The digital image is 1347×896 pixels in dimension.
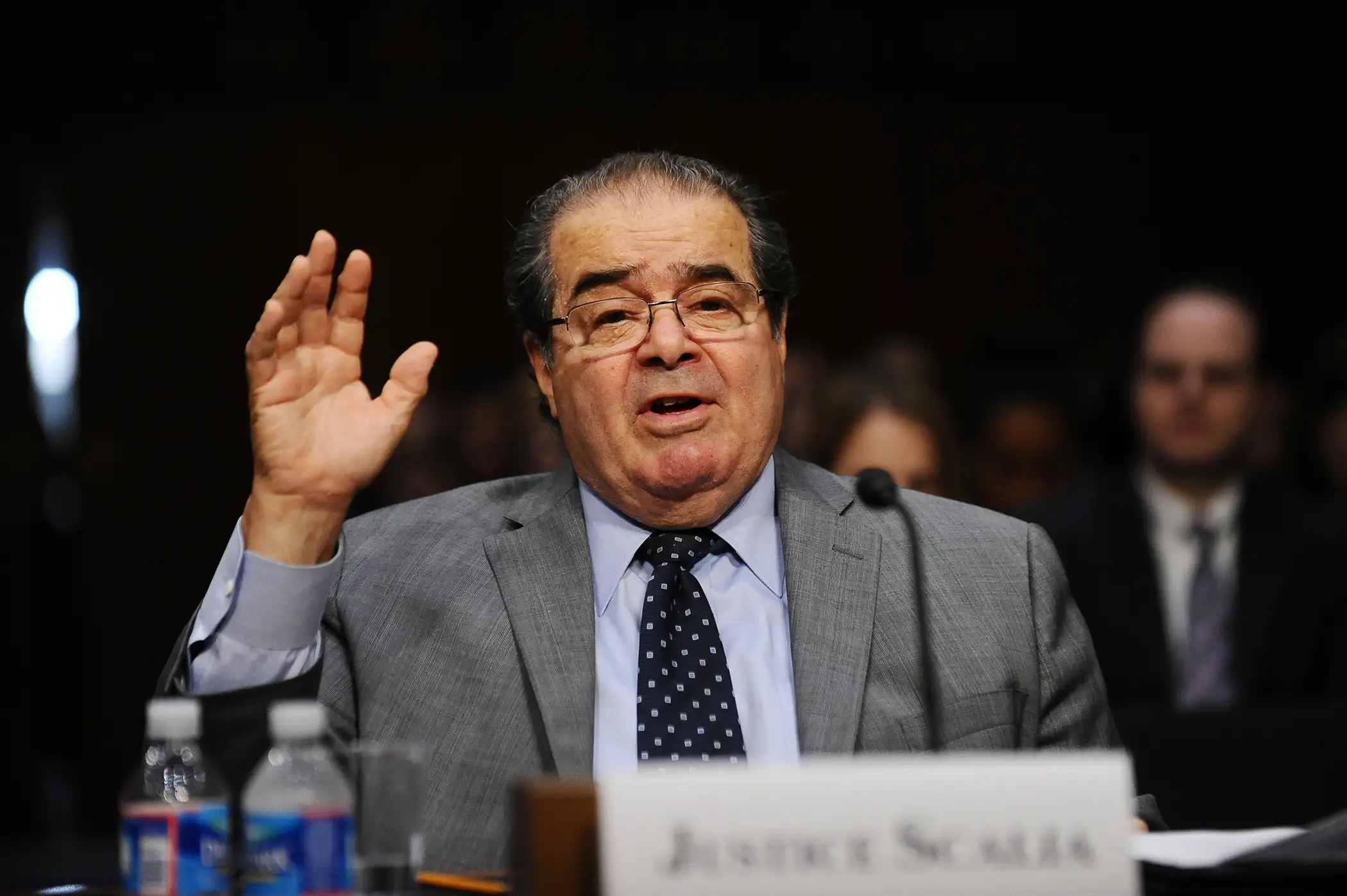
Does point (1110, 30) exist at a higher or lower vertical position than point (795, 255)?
higher

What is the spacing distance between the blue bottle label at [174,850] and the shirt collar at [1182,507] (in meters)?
2.74

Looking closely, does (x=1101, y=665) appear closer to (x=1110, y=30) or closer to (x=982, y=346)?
(x=982, y=346)

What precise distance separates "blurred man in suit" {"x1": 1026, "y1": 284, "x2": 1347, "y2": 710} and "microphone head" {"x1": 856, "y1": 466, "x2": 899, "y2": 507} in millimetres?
1827

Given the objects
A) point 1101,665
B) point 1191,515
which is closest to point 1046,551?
point 1101,665

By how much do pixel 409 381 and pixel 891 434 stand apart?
152 centimetres

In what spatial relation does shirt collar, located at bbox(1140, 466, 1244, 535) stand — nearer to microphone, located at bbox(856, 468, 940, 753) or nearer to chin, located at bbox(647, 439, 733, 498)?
chin, located at bbox(647, 439, 733, 498)

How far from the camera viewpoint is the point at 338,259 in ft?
19.8

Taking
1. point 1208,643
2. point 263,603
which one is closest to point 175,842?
point 263,603

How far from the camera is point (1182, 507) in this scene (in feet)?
12.1

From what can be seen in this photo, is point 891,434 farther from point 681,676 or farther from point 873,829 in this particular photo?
point 873,829

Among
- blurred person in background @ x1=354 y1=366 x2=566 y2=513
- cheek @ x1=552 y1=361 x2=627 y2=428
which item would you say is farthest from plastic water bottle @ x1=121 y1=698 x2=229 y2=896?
blurred person in background @ x1=354 y1=366 x2=566 y2=513

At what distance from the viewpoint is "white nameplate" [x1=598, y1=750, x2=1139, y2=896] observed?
3.94ft

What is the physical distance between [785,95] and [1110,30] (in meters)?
1.24

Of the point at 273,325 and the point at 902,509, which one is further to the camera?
the point at 273,325
